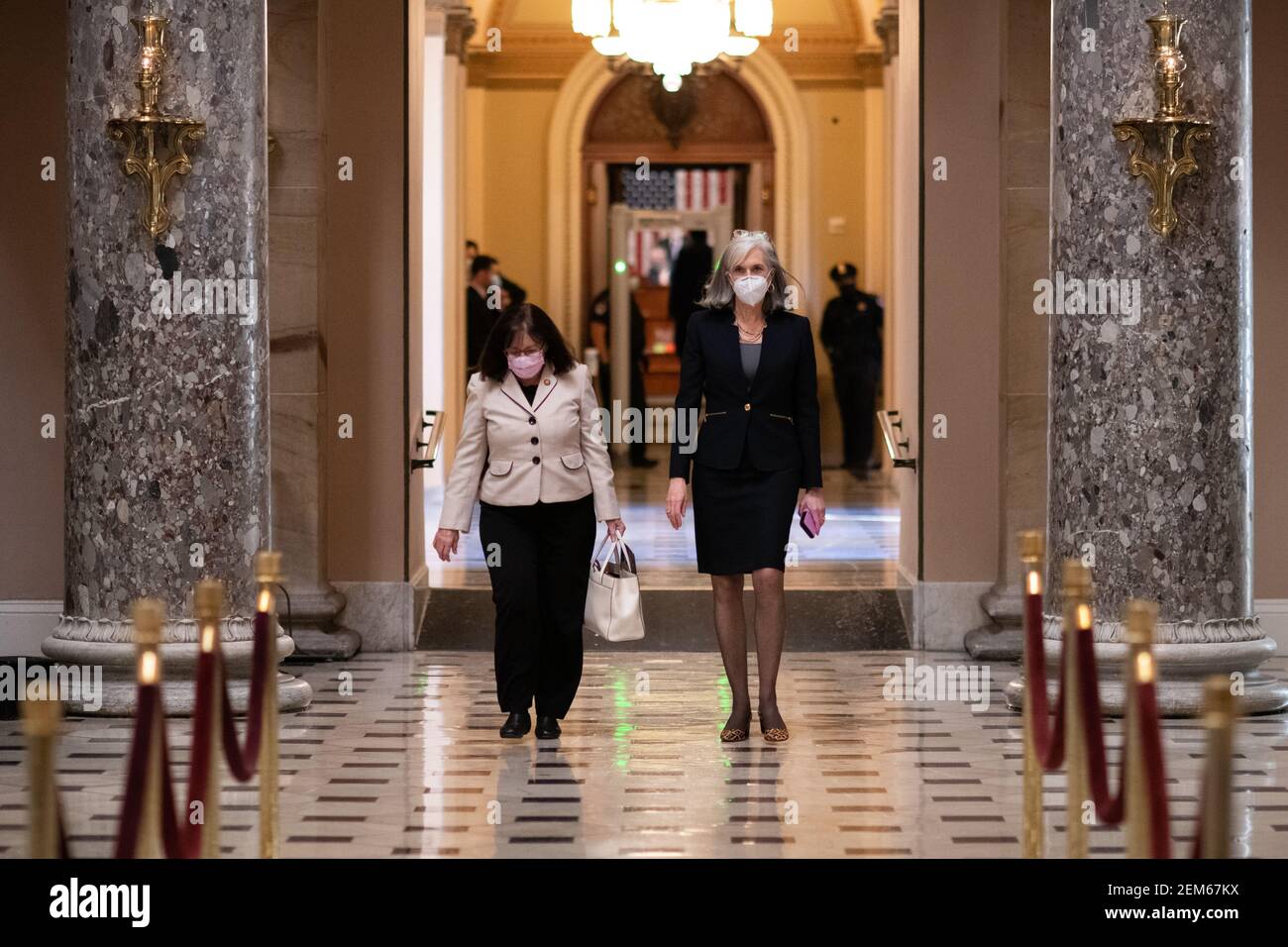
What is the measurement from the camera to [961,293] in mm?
10570

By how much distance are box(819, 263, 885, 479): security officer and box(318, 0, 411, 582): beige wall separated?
9084 mm

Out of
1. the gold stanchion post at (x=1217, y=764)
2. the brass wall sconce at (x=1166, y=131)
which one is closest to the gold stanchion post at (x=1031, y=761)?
the gold stanchion post at (x=1217, y=764)

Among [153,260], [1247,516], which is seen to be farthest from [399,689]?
[1247,516]

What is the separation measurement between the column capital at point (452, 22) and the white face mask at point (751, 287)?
10.9 metres

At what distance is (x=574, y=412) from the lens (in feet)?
25.6

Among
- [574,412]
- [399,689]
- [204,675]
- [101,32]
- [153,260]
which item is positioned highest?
[101,32]

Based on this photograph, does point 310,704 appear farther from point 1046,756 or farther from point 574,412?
point 1046,756

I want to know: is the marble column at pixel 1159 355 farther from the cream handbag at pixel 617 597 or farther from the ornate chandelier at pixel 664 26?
the ornate chandelier at pixel 664 26

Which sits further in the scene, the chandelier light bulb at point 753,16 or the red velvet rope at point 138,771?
the chandelier light bulb at point 753,16

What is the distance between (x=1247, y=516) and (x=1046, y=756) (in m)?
3.55

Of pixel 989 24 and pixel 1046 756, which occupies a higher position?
pixel 989 24

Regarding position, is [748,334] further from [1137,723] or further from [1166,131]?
[1137,723]

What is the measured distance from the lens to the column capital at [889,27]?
17.4 meters

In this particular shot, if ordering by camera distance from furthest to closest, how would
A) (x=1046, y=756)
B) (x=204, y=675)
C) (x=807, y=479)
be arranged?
(x=807, y=479)
(x=1046, y=756)
(x=204, y=675)
